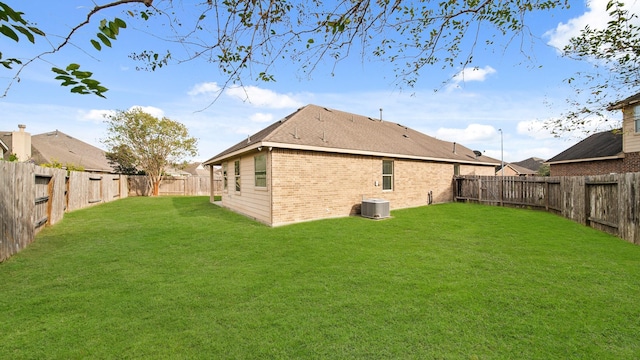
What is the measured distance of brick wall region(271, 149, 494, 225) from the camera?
383 inches

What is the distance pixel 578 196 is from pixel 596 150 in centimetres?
1429

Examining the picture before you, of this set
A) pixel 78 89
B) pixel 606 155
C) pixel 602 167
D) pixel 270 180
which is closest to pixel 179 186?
pixel 270 180

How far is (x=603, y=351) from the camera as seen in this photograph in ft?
9.08

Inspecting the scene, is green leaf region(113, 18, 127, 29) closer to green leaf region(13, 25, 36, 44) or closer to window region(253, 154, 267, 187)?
green leaf region(13, 25, 36, 44)

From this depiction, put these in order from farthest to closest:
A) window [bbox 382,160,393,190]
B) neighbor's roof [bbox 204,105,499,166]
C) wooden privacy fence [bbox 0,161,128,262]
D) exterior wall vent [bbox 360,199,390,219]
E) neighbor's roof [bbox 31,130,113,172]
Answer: neighbor's roof [bbox 31,130,113,172] < window [bbox 382,160,393,190] < exterior wall vent [bbox 360,199,390,219] < neighbor's roof [bbox 204,105,499,166] < wooden privacy fence [bbox 0,161,128,262]

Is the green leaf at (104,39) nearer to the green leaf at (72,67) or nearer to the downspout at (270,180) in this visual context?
the green leaf at (72,67)

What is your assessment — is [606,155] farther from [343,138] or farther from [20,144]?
[20,144]

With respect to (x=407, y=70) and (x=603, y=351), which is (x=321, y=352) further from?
(x=407, y=70)

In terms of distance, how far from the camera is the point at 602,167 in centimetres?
1808

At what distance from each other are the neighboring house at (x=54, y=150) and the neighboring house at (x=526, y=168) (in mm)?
49646

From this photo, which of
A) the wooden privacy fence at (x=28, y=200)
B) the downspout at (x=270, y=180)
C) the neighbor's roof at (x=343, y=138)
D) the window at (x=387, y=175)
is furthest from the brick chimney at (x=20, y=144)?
the window at (x=387, y=175)

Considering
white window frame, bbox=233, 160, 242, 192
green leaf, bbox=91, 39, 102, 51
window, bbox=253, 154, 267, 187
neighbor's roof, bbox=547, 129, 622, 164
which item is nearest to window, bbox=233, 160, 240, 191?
white window frame, bbox=233, 160, 242, 192

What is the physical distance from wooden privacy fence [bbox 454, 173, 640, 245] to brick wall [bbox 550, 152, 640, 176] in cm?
616

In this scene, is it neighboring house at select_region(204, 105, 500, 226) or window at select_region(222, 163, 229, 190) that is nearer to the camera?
neighboring house at select_region(204, 105, 500, 226)
